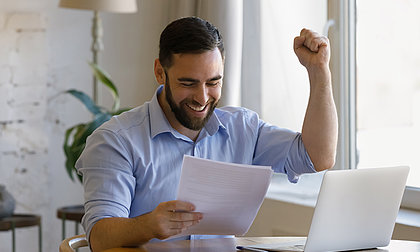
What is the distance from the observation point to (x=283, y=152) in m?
1.90

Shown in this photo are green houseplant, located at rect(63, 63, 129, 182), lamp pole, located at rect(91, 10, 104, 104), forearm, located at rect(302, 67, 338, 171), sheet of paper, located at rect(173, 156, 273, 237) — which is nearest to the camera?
sheet of paper, located at rect(173, 156, 273, 237)

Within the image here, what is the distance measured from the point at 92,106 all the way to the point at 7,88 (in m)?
0.49

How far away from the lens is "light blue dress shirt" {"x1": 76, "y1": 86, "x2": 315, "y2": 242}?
162cm

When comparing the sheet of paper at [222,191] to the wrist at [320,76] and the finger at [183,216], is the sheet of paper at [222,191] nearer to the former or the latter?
the finger at [183,216]

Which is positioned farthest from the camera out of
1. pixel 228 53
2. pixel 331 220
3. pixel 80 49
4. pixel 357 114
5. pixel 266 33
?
pixel 80 49

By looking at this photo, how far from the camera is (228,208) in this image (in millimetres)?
1447

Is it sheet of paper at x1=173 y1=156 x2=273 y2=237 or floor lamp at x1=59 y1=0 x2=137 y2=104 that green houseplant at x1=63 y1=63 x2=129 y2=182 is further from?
sheet of paper at x1=173 y1=156 x2=273 y2=237

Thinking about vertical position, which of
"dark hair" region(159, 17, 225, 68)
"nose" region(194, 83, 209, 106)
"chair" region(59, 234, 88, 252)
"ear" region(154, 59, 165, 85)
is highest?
"dark hair" region(159, 17, 225, 68)

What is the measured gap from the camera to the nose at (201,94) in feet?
5.58

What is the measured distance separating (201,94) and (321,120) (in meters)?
0.34

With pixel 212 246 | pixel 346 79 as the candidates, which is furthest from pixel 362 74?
pixel 212 246

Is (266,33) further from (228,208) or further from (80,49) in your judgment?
(228,208)

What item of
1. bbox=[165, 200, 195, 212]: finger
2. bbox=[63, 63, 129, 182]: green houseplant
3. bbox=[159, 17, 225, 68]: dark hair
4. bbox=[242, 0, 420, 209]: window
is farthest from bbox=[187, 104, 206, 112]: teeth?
bbox=[63, 63, 129, 182]: green houseplant

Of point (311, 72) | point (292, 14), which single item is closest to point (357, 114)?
point (292, 14)
